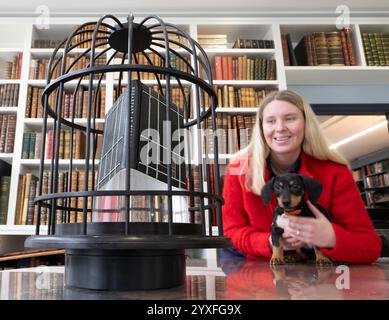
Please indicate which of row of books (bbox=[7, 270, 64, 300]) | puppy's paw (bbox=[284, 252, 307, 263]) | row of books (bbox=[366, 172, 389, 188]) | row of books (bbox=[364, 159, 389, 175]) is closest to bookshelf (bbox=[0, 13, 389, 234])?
puppy's paw (bbox=[284, 252, 307, 263])

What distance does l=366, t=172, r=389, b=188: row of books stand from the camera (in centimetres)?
618

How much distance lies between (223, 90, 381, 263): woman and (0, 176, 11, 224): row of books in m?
1.55

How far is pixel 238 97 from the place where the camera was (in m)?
2.19

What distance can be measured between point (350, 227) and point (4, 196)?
1951 mm

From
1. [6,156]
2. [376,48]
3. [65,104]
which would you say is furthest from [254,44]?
[6,156]

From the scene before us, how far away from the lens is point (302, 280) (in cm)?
43

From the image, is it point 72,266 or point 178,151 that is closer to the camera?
point 72,266

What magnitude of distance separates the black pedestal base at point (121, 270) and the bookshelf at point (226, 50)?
1.67 m

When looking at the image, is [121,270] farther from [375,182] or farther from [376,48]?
[375,182]

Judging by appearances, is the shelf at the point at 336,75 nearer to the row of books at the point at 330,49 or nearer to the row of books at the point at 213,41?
the row of books at the point at 330,49

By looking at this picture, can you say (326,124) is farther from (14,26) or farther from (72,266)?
(72,266)

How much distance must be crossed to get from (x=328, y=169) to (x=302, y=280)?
0.62 m
